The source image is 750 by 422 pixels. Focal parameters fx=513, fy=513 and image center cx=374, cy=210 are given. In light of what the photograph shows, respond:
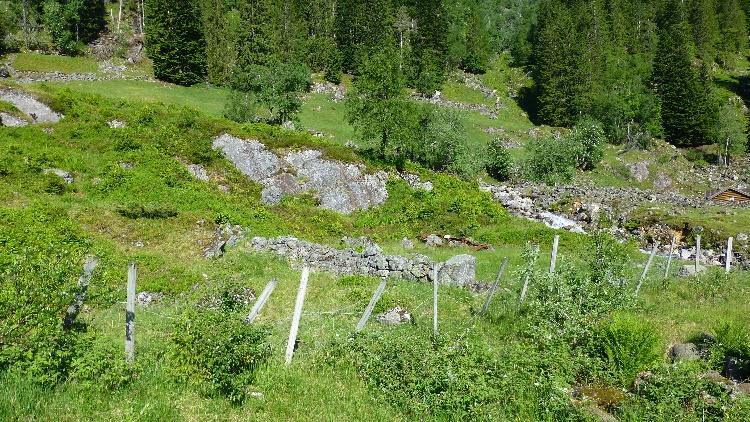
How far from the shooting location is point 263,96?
141 feet

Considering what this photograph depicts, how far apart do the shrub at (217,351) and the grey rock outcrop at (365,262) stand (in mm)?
11235

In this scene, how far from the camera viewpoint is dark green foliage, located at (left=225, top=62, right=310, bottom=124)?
141 feet

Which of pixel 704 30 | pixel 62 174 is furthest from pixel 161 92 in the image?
pixel 704 30

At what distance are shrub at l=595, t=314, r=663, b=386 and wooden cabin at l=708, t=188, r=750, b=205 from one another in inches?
1723

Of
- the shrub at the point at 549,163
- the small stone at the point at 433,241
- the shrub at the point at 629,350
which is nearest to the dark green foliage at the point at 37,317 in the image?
the shrub at the point at 629,350

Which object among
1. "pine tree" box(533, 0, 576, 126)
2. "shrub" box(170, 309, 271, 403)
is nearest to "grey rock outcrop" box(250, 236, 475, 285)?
"shrub" box(170, 309, 271, 403)

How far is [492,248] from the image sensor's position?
27.4 meters

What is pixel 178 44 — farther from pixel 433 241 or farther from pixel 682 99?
pixel 682 99

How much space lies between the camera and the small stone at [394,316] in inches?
568

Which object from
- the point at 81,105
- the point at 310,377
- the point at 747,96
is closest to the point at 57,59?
the point at 81,105

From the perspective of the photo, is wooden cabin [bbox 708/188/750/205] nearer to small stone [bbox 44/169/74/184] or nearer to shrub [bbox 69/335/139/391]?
small stone [bbox 44/169/74/184]

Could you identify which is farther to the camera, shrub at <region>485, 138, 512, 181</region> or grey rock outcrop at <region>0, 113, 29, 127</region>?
shrub at <region>485, 138, 512, 181</region>

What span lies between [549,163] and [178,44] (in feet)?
152

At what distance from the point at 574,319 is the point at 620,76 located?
9133 centimetres
